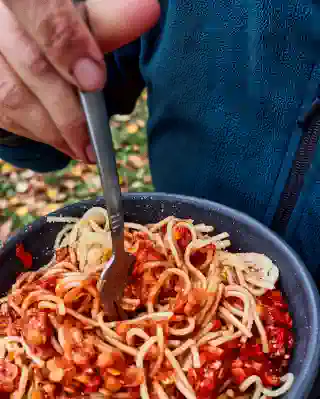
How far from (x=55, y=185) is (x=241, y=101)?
2.53m

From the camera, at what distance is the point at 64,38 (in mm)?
755

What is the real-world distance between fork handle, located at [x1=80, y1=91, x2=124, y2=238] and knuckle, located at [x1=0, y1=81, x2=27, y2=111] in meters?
0.16

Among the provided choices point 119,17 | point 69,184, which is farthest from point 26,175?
point 119,17

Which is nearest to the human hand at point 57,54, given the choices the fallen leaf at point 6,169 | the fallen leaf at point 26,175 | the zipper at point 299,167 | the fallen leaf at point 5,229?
the zipper at point 299,167

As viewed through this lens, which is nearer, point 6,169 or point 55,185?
point 55,185

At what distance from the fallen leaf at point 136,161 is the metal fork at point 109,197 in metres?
2.49

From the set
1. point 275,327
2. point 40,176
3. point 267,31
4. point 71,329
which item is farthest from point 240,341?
point 40,176

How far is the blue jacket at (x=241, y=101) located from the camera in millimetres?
1116

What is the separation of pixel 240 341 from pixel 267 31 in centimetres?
76

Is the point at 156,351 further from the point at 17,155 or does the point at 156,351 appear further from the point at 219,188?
the point at 17,155

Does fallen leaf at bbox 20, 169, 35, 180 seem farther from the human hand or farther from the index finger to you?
the index finger

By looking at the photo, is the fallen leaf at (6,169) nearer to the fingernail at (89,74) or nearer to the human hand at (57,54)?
the human hand at (57,54)

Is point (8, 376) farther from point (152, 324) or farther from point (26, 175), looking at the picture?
point (26, 175)

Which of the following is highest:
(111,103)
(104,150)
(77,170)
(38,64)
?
(38,64)
